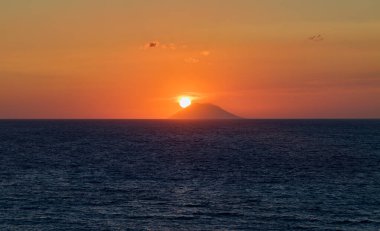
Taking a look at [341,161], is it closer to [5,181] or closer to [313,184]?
[313,184]

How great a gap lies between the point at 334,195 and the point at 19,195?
132ft

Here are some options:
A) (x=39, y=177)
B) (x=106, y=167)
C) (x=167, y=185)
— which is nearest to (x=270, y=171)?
(x=167, y=185)

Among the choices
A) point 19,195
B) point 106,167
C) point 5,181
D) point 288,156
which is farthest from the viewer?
point 288,156

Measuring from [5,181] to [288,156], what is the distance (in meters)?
67.5

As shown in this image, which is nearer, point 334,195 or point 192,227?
point 192,227

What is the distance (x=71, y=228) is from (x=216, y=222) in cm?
1429

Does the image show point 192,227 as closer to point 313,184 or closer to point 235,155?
point 313,184

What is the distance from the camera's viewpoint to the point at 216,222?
170 feet

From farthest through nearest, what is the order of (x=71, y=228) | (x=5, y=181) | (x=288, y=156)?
(x=288, y=156) → (x=5, y=181) → (x=71, y=228)

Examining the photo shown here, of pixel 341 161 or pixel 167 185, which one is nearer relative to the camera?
pixel 167 185

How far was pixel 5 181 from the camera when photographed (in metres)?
76.4

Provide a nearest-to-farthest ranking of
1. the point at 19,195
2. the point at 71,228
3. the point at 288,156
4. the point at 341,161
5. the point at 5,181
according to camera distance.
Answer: the point at 71,228, the point at 19,195, the point at 5,181, the point at 341,161, the point at 288,156

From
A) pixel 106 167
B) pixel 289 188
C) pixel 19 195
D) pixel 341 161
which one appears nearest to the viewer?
pixel 19 195

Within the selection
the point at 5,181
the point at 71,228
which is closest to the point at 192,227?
the point at 71,228
